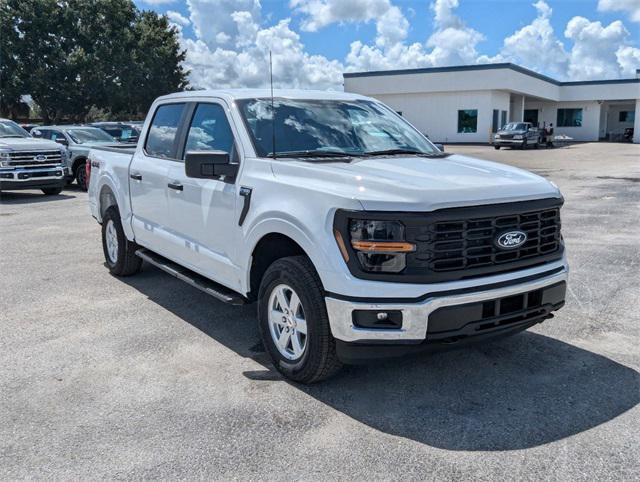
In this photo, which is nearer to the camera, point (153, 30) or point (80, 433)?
point (80, 433)

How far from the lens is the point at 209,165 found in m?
4.41

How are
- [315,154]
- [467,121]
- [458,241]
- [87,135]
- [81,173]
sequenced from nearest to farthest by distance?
[458,241] < [315,154] < [81,173] < [87,135] < [467,121]

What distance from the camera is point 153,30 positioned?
154 feet

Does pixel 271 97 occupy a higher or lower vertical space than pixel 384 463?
higher

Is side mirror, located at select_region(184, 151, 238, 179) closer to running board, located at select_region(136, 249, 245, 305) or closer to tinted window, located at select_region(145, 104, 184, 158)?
running board, located at select_region(136, 249, 245, 305)

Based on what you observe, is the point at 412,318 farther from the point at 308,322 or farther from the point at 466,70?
the point at 466,70

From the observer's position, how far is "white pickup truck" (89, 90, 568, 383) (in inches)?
138

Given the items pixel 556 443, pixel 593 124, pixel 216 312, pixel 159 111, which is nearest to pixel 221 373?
pixel 216 312

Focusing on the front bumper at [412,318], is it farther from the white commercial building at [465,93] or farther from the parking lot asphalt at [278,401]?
the white commercial building at [465,93]

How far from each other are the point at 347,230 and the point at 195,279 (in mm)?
2128

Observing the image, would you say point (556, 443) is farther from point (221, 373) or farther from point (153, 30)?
point (153, 30)

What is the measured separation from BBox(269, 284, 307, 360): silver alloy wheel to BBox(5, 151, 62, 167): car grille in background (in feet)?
40.9

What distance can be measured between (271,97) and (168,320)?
2.21 m

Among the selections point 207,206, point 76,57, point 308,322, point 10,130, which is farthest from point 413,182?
point 76,57
